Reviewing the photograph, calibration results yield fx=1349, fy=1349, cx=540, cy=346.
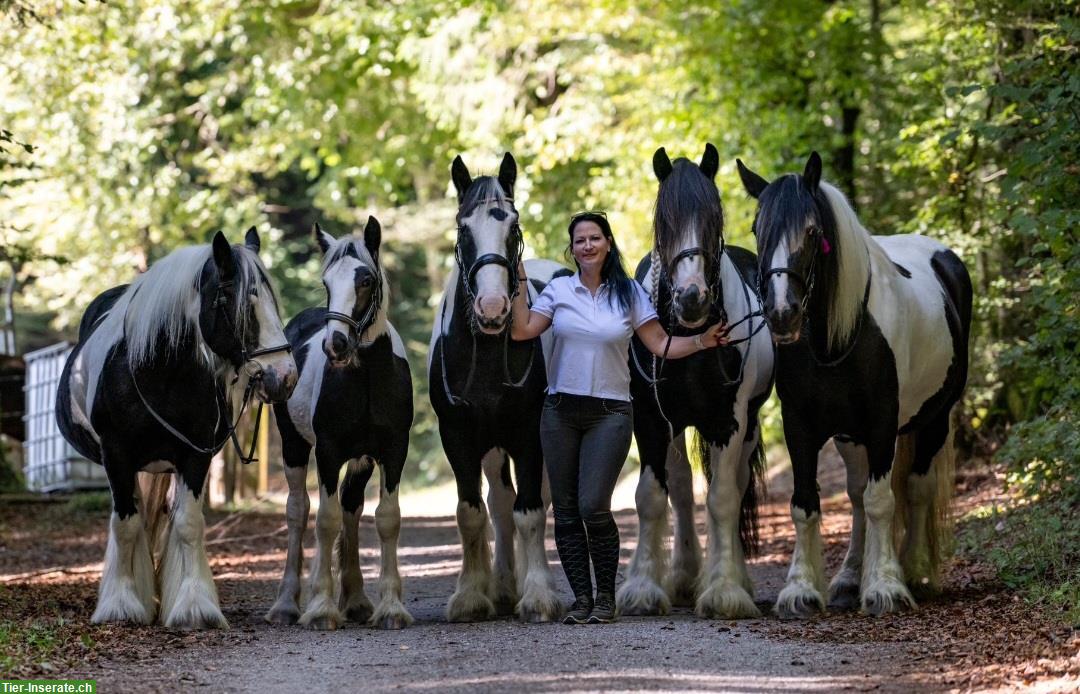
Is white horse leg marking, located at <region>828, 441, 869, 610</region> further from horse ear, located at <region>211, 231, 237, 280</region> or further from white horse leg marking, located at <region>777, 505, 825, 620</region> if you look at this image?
horse ear, located at <region>211, 231, 237, 280</region>

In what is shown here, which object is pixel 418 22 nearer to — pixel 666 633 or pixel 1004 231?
pixel 1004 231

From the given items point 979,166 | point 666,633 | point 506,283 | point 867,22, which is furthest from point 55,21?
point 666,633

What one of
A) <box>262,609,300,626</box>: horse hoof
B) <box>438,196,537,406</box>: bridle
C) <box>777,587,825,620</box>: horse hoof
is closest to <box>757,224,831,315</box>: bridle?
<box>438,196,537,406</box>: bridle

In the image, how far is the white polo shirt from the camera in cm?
708

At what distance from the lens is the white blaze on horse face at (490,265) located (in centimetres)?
680

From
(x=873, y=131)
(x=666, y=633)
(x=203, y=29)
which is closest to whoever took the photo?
(x=666, y=633)

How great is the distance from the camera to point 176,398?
762 cm

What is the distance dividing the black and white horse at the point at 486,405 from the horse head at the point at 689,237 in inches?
31.3

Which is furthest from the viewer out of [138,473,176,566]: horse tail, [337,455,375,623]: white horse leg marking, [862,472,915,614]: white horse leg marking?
[138,473,176,566]: horse tail

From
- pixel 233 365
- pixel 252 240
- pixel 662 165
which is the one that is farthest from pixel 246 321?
pixel 662 165

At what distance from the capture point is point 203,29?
20938 mm

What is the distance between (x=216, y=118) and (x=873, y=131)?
11.6 metres

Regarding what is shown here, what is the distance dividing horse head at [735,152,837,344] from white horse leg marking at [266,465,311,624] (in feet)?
10.6

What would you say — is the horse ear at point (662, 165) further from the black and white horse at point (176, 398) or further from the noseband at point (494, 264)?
the black and white horse at point (176, 398)
